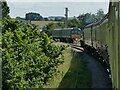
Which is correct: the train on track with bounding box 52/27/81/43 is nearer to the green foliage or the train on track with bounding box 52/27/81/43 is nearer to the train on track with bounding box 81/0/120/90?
the green foliage

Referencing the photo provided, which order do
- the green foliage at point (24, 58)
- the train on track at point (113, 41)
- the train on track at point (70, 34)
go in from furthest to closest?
the train on track at point (70, 34)
the green foliage at point (24, 58)
the train on track at point (113, 41)

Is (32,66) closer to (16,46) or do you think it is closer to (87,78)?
(16,46)

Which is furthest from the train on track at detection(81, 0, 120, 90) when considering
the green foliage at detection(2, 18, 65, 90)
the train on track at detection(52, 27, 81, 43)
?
the train on track at detection(52, 27, 81, 43)

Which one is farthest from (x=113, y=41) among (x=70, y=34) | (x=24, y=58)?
(x=70, y=34)

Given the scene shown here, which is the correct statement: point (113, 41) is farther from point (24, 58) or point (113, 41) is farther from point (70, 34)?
point (70, 34)

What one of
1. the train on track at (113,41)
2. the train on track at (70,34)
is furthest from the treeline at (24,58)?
the train on track at (70,34)

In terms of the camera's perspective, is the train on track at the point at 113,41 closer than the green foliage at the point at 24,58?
Yes

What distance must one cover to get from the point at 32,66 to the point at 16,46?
0.89 meters

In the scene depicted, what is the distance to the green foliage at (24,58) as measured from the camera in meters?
9.46

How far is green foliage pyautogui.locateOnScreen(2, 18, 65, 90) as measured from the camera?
31.0 ft

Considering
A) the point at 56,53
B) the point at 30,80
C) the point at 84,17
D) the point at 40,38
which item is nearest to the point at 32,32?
the point at 40,38

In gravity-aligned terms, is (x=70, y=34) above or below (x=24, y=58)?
above

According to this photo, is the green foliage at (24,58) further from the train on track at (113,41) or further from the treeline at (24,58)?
the train on track at (113,41)

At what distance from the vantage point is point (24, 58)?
10539 millimetres
